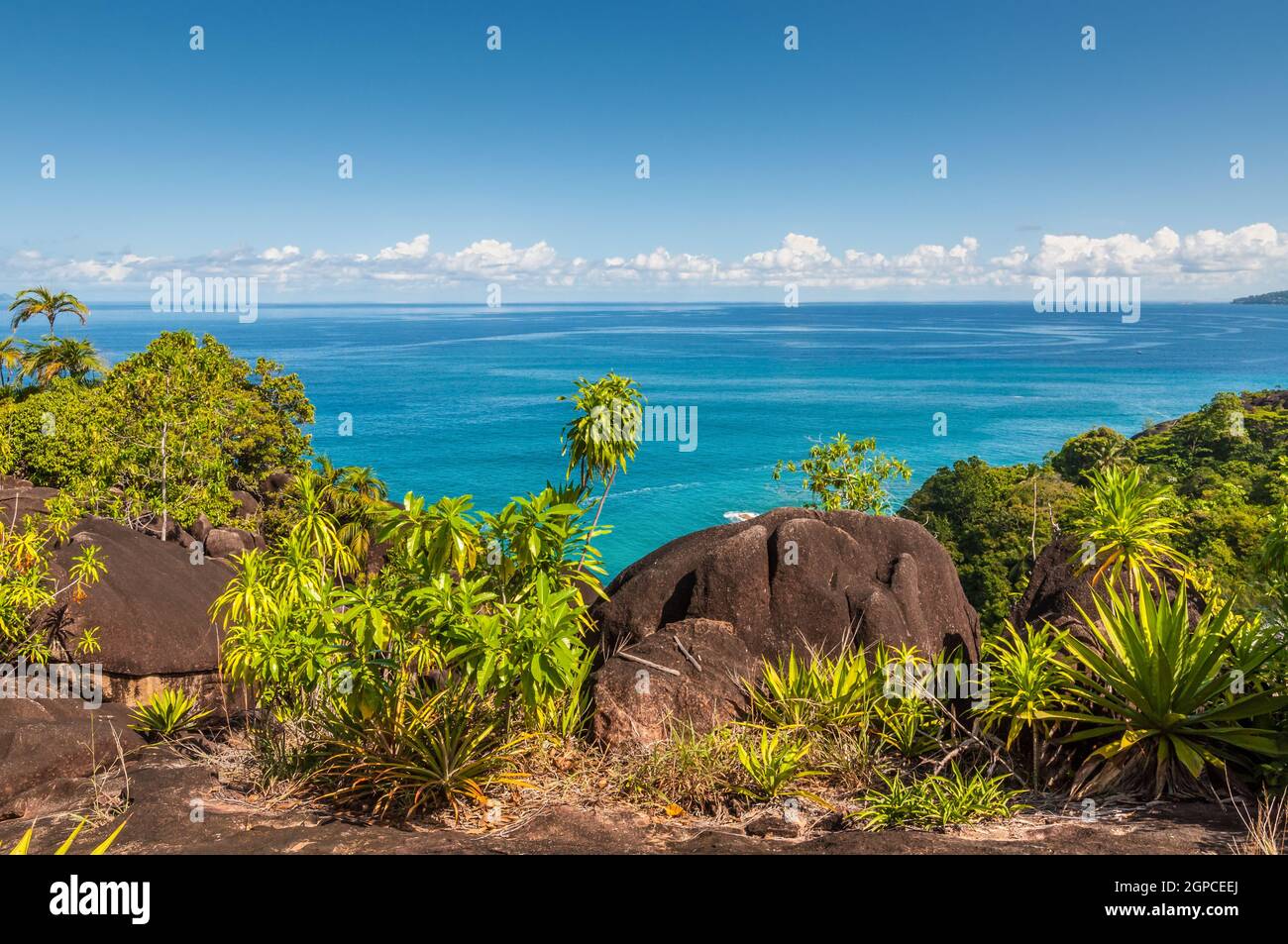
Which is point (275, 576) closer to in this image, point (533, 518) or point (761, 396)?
point (533, 518)

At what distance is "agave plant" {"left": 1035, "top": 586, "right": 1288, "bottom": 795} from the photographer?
21.0 feet

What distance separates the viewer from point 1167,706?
660cm

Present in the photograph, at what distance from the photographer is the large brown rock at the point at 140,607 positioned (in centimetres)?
1376

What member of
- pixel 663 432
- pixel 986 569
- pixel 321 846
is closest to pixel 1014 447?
pixel 663 432

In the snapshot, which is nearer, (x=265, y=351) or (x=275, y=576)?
(x=275, y=576)

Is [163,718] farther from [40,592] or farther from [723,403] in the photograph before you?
[723,403]

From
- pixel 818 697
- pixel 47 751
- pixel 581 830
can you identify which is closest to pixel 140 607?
pixel 47 751

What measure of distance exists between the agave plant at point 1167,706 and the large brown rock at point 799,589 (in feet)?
10.9

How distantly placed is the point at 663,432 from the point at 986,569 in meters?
66.1

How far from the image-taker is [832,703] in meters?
7.96

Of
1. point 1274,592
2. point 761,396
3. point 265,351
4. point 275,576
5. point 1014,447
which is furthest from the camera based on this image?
point 265,351

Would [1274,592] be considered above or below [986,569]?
above

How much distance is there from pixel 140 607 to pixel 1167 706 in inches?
623

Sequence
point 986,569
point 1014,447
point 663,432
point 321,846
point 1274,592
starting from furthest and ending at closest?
point 663,432 < point 1014,447 < point 986,569 < point 1274,592 < point 321,846
